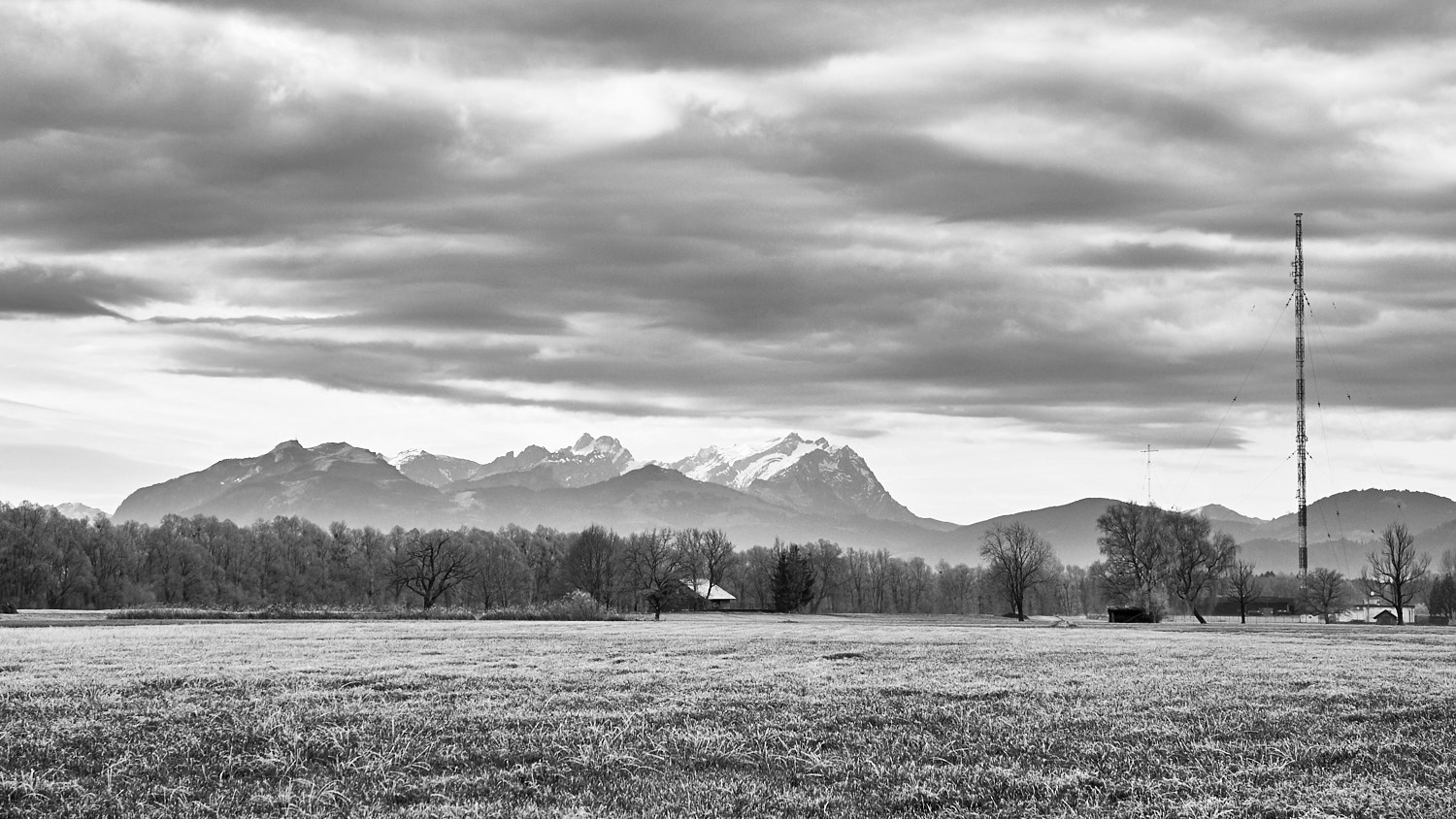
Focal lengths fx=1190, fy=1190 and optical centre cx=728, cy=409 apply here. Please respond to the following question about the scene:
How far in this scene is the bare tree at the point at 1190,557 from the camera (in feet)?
498

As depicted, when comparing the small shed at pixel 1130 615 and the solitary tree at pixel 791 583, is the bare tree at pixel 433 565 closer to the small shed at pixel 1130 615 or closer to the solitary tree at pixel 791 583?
the solitary tree at pixel 791 583

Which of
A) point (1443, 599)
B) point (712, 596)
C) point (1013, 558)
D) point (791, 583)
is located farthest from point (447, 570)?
point (1443, 599)

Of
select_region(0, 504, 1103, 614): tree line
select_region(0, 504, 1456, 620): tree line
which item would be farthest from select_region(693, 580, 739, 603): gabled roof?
select_region(0, 504, 1103, 614): tree line

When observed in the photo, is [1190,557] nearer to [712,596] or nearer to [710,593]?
[710,593]

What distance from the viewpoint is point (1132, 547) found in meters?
156

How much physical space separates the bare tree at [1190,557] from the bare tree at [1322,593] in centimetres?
2226

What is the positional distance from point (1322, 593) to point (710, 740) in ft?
586

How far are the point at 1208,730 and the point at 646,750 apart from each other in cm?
975

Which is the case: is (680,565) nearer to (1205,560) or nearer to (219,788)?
(1205,560)

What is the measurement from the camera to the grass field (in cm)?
1492

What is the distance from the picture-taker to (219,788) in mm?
15344

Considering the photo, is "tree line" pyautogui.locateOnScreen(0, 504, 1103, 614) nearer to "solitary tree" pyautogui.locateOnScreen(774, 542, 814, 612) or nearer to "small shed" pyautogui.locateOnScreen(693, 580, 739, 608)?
"solitary tree" pyautogui.locateOnScreen(774, 542, 814, 612)

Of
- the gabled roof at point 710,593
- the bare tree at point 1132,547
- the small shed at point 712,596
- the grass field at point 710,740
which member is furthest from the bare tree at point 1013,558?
the grass field at point 710,740

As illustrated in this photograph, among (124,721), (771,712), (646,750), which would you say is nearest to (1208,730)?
(771,712)
